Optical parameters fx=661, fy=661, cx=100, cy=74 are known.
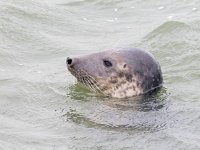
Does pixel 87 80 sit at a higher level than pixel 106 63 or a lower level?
lower

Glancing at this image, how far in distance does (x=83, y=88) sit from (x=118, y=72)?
0.52m

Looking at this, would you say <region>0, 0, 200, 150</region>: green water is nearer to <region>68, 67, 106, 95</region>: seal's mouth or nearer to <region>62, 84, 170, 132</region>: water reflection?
<region>62, 84, 170, 132</region>: water reflection

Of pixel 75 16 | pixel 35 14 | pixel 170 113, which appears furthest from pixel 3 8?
pixel 170 113

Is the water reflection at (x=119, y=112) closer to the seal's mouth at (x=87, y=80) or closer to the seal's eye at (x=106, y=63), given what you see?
the seal's mouth at (x=87, y=80)

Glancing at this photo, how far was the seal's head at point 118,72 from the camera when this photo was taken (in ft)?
25.3

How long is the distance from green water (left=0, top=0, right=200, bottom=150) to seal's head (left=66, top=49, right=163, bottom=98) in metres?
0.17

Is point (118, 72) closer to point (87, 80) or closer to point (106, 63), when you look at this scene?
point (106, 63)

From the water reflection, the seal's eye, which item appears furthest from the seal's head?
the water reflection

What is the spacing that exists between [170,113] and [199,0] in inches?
229

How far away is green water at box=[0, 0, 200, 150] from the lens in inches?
258

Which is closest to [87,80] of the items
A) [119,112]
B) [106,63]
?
[106,63]

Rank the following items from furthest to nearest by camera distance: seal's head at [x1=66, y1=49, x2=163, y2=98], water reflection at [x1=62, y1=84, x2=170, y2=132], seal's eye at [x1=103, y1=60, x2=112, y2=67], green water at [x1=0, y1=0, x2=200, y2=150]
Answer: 1. seal's eye at [x1=103, y1=60, x2=112, y2=67]
2. seal's head at [x1=66, y1=49, x2=163, y2=98]
3. water reflection at [x1=62, y1=84, x2=170, y2=132]
4. green water at [x1=0, y1=0, x2=200, y2=150]

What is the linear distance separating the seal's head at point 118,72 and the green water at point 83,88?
17 centimetres

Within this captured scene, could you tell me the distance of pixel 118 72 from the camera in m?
7.84
